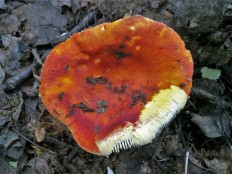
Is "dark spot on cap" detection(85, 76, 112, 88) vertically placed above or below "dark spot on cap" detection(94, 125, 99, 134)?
above

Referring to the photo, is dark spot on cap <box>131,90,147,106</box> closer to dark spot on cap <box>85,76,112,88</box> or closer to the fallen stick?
dark spot on cap <box>85,76,112,88</box>

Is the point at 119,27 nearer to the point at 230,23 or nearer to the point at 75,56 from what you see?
the point at 75,56

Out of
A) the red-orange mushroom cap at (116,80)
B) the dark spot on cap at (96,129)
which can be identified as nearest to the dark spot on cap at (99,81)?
the red-orange mushroom cap at (116,80)

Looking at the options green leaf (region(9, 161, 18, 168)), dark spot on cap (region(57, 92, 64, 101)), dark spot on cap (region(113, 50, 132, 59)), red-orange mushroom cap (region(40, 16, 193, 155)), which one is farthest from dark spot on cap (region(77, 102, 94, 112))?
green leaf (region(9, 161, 18, 168))

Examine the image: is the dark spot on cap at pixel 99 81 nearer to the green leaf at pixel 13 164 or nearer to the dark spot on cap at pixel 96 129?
the dark spot on cap at pixel 96 129

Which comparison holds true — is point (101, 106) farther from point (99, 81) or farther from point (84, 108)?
point (99, 81)
